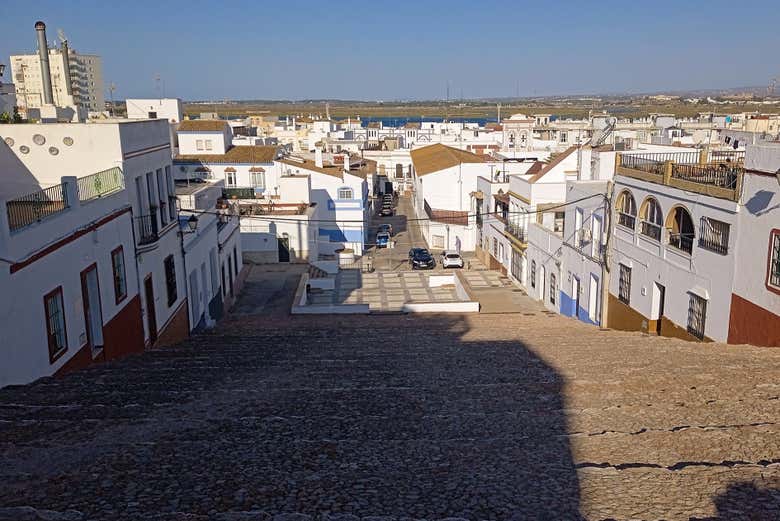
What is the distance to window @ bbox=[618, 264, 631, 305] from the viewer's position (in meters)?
20.6

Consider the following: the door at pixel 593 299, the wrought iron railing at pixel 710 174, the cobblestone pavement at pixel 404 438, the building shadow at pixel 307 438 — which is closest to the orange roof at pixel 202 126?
the door at pixel 593 299

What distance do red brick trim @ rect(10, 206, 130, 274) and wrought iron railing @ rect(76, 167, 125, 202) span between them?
52 cm

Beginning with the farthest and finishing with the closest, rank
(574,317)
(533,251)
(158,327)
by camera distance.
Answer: (533,251) → (574,317) → (158,327)

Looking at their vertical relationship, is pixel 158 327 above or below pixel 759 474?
below

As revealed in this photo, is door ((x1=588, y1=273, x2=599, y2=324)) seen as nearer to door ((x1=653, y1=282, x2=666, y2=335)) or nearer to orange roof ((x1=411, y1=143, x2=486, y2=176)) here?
door ((x1=653, y1=282, x2=666, y2=335))

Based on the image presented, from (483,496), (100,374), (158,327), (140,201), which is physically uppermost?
(140,201)

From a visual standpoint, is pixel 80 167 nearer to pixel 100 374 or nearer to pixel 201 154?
pixel 100 374

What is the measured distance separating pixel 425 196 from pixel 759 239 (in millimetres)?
33029

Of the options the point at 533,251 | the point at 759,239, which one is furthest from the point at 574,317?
the point at 759,239

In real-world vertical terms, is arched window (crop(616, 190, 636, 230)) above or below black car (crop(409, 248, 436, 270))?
above

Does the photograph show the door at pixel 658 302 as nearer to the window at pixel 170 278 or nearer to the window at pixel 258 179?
the window at pixel 170 278

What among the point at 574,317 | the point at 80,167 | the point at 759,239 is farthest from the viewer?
the point at 574,317

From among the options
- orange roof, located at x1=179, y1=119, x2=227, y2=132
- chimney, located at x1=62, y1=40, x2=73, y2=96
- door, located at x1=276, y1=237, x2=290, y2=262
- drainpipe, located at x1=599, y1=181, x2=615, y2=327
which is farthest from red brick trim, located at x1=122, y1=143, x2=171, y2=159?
orange roof, located at x1=179, y1=119, x2=227, y2=132

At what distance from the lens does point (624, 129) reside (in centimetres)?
5144
